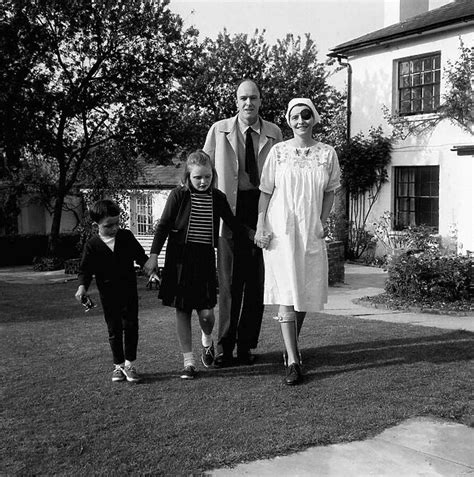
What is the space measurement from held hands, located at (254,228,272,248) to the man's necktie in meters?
0.61

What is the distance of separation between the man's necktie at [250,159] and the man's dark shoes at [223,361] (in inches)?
59.6

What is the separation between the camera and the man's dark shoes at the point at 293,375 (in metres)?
4.69

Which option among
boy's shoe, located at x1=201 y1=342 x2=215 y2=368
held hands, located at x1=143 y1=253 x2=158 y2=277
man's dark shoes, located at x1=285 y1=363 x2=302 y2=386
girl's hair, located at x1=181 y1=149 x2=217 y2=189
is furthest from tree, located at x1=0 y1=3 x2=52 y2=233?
man's dark shoes, located at x1=285 y1=363 x2=302 y2=386

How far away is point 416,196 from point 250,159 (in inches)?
439

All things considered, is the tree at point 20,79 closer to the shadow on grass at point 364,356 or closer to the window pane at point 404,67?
the window pane at point 404,67

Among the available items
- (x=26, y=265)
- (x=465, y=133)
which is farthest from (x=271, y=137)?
(x=26, y=265)

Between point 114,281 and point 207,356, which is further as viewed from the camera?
point 207,356

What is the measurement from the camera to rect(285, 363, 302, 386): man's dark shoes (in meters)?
4.69

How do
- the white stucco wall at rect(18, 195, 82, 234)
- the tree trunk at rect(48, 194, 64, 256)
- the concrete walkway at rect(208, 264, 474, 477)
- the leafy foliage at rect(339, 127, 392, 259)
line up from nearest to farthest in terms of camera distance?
the concrete walkway at rect(208, 264, 474, 477)
the leafy foliage at rect(339, 127, 392, 259)
the tree trunk at rect(48, 194, 64, 256)
the white stucco wall at rect(18, 195, 82, 234)

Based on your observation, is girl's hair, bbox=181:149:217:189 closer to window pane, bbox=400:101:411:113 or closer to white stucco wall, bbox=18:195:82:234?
window pane, bbox=400:101:411:113

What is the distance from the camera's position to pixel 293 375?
473 centimetres

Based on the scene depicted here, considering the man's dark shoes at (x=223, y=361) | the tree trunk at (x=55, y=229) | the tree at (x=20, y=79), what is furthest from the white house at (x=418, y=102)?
the man's dark shoes at (x=223, y=361)

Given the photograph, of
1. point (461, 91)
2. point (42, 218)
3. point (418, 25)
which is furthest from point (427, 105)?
point (42, 218)

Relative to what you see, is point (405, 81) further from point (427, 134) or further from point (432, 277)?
point (432, 277)
